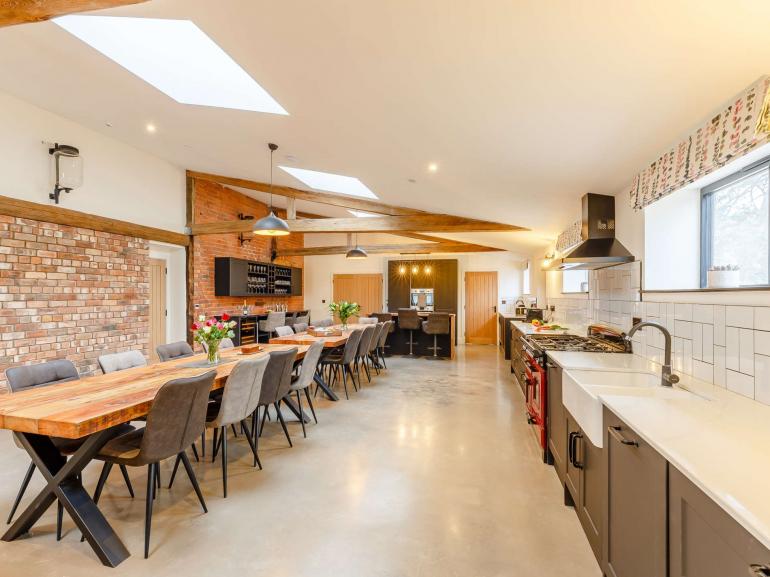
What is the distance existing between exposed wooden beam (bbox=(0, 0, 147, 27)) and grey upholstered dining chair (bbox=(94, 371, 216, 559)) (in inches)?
68.5

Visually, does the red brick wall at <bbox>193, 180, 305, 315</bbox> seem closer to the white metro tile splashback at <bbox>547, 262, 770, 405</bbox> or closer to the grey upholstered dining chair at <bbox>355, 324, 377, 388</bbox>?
the grey upholstered dining chair at <bbox>355, 324, 377, 388</bbox>

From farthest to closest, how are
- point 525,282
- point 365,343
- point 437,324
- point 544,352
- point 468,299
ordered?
point 468,299 → point 525,282 → point 437,324 → point 365,343 → point 544,352

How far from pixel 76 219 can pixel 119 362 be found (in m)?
2.59

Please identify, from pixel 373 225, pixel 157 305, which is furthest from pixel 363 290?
pixel 157 305

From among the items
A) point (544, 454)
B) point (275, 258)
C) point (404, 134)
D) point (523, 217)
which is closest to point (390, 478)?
point (544, 454)

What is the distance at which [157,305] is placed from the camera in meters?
6.20

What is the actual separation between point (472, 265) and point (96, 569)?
9.46m

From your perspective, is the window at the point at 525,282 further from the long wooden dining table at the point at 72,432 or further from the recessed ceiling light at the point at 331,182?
the long wooden dining table at the point at 72,432

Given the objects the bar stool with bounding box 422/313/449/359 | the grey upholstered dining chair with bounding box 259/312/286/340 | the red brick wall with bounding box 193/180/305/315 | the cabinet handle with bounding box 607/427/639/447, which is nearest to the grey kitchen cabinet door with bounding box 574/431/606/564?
the cabinet handle with bounding box 607/427/639/447

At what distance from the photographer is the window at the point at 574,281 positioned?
4.98m

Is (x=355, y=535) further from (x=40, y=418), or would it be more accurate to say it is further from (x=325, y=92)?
(x=325, y=92)

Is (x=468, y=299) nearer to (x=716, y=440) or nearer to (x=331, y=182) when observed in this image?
(x=331, y=182)

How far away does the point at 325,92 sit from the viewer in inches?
105


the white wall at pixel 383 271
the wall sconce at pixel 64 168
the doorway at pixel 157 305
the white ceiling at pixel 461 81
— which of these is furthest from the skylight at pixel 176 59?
the white wall at pixel 383 271
